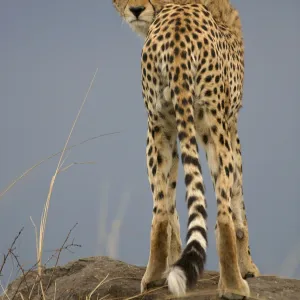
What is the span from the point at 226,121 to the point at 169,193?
2.25ft

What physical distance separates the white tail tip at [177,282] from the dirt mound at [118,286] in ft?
2.07

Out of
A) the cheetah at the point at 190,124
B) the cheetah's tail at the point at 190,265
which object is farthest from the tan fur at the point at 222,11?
the cheetah's tail at the point at 190,265

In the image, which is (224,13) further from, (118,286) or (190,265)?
(190,265)

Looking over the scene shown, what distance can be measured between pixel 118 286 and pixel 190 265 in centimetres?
144

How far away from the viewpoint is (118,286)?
5.48 metres

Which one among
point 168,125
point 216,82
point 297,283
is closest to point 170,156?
point 168,125

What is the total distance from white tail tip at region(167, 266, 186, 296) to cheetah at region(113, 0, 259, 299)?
323 millimetres

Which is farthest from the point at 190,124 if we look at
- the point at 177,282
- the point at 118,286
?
the point at 118,286

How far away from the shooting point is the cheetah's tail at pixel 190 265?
13.2ft

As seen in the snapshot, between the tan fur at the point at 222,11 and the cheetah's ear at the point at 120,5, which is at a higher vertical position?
the cheetah's ear at the point at 120,5

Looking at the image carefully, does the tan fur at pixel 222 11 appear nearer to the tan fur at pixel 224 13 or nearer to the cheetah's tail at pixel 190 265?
the tan fur at pixel 224 13

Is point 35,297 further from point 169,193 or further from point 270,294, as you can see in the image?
point 270,294

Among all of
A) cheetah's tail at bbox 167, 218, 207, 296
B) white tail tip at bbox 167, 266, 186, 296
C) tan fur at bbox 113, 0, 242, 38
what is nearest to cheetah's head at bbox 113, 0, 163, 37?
tan fur at bbox 113, 0, 242, 38

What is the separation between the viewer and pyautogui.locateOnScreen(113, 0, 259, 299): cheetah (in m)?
4.72
